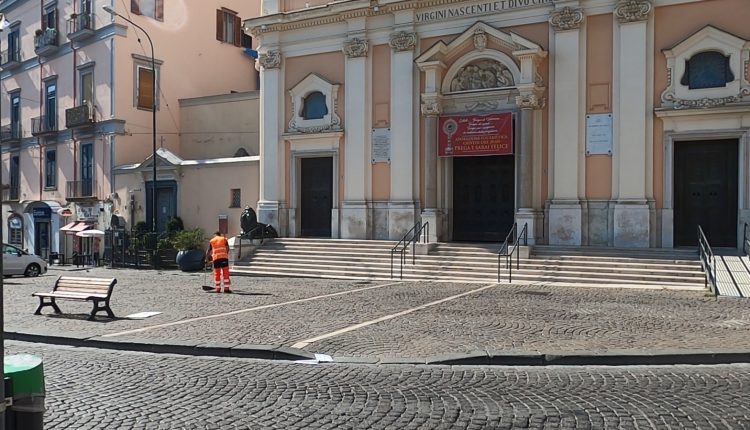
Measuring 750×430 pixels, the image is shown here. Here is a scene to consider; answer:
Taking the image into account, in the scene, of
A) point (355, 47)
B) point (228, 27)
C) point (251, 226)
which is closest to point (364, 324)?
point (251, 226)

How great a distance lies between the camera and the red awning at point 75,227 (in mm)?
30609

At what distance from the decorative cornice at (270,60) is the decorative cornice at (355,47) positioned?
10.0 ft

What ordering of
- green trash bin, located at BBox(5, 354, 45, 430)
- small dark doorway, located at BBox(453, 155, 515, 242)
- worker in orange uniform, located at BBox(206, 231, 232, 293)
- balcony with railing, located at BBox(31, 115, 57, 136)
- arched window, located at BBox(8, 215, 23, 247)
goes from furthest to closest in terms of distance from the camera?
arched window, located at BBox(8, 215, 23, 247) → balcony with railing, located at BBox(31, 115, 57, 136) → small dark doorway, located at BBox(453, 155, 515, 242) → worker in orange uniform, located at BBox(206, 231, 232, 293) → green trash bin, located at BBox(5, 354, 45, 430)

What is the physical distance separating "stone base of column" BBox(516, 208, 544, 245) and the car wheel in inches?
714

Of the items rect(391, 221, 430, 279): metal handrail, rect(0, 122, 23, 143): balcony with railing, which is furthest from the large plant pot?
rect(0, 122, 23, 143): balcony with railing

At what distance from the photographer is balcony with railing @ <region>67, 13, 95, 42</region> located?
3127 centimetres

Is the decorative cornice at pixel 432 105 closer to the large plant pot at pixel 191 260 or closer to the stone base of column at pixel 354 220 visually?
the stone base of column at pixel 354 220

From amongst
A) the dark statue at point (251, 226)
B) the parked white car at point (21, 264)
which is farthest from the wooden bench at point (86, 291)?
the parked white car at point (21, 264)

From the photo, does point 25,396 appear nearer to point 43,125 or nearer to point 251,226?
point 251,226

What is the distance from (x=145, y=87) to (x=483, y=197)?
1831 cm

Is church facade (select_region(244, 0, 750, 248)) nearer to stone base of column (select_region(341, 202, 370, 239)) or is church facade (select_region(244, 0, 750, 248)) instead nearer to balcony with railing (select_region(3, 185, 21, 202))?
stone base of column (select_region(341, 202, 370, 239))

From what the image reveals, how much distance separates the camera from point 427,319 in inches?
438

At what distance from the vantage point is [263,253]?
22.6 m

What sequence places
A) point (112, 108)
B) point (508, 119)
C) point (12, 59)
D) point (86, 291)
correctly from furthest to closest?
point (12, 59), point (112, 108), point (508, 119), point (86, 291)
